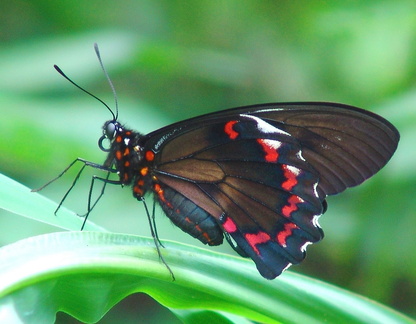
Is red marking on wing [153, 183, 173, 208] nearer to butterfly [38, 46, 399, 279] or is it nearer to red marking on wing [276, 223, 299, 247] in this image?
butterfly [38, 46, 399, 279]

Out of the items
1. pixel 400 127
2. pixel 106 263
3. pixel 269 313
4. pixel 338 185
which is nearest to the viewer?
pixel 106 263

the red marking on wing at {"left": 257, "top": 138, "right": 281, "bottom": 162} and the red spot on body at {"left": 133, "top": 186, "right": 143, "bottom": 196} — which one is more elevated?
the red marking on wing at {"left": 257, "top": 138, "right": 281, "bottom": 162}

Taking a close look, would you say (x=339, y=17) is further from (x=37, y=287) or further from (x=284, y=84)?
(x=37, y=287)

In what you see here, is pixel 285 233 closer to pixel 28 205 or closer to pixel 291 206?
pixel 291 206

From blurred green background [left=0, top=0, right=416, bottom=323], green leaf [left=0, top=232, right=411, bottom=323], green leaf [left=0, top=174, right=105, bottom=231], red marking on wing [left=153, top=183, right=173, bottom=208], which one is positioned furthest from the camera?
blurred green background [left=0, top=0, right=416, bottom=323]

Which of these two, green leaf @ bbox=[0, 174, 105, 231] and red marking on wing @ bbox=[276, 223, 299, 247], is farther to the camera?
red marking on wing @ bbox=[276, 223, 299, 247]

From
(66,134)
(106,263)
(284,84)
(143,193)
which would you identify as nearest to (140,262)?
(106,263)

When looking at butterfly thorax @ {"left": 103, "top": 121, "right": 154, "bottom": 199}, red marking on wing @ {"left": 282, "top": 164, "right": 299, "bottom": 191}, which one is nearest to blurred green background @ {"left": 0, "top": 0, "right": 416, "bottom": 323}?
butterfly thorax @ {"left": 103, "top": 121, "right": 154, "bottom": 199}

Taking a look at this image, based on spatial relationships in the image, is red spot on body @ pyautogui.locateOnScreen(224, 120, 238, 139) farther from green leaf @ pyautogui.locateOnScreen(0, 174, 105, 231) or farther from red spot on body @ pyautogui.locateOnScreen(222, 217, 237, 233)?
green leaf @ pyautogui.locateOnScreen(0, 174, 105, 231)

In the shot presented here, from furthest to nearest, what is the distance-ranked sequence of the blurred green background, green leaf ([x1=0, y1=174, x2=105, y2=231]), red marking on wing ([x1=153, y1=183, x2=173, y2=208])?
the blurred green background, red marking on wing ([x1=153, y1=183, x2=173, y2=208]), green leaf ([x1=0, y1=174, x2=105, y2=231])
